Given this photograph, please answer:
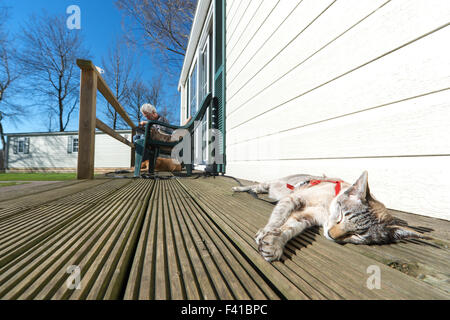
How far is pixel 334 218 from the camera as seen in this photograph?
920 mm

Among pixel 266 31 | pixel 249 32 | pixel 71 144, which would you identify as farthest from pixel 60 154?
pixel 266 31

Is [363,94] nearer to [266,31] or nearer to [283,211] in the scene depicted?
[283,211]

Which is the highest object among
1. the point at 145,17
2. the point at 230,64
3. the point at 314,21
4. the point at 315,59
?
the point at 145,17

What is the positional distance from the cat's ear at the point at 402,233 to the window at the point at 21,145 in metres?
23.0

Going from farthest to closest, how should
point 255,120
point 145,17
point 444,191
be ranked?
point 145,17 → point 255,120 → point 444,191

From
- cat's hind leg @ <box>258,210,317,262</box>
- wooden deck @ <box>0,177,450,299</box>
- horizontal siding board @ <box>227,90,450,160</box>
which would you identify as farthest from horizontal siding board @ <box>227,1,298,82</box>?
wooden deck @ <box>0,177,450,299</box>

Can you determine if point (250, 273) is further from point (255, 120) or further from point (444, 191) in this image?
point (255, 120)

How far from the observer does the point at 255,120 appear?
265cm

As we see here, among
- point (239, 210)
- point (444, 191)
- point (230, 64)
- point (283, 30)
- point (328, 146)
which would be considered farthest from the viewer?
point (230, 64)

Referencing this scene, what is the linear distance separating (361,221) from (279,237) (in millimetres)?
465

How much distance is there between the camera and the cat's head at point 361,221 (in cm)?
78

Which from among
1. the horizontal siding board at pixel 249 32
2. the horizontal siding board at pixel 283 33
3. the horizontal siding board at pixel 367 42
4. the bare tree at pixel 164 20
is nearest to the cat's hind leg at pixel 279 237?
the horizontal siding board at pixel 367 42
